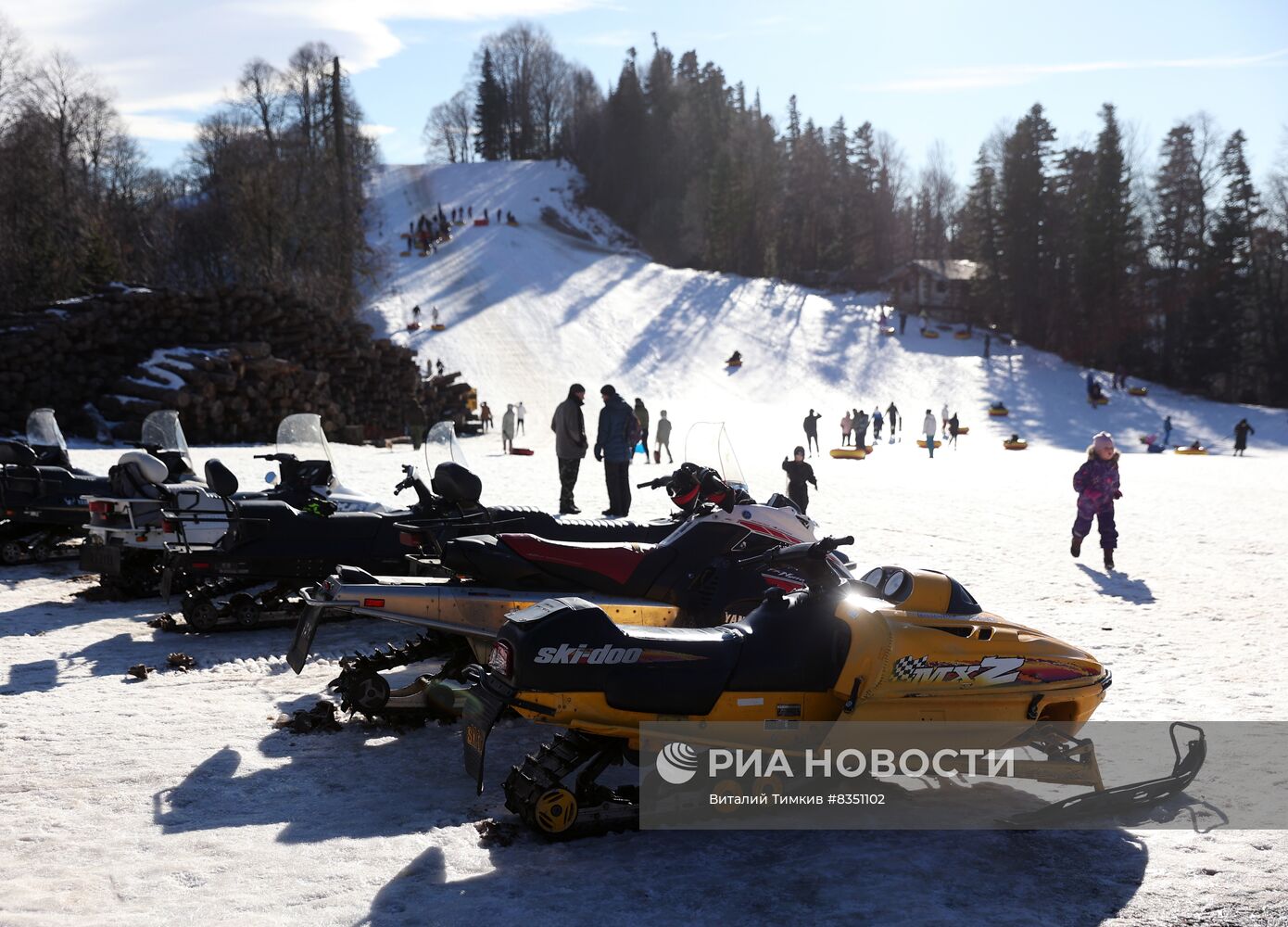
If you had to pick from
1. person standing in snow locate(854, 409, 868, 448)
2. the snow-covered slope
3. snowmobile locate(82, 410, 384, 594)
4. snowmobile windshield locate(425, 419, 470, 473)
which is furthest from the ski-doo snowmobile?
person standing in snow locate(854, 409, 868, 448)

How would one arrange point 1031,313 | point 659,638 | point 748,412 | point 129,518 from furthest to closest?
1. point 1031,313
2. point 748,412
3. point 129,518
4. point 659,638

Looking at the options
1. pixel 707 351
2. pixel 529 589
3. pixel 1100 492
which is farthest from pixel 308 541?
pixel 707 351

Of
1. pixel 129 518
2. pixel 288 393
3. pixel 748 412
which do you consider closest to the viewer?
pixel 129 518

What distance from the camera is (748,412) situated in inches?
1608

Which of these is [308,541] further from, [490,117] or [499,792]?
[490,117]

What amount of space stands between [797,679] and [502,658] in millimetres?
1287

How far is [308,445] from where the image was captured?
384 inches

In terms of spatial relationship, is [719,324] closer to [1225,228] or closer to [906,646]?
[1225,228]

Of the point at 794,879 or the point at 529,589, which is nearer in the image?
the point at 794,879

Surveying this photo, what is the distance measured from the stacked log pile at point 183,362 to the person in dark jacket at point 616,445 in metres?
11.5

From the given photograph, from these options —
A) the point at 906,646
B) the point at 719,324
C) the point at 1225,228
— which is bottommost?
the point at 906,646

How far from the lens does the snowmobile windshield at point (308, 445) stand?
9.64m

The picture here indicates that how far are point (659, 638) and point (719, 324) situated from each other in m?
51.0

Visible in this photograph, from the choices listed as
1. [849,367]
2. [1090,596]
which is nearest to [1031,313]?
[849,367]
